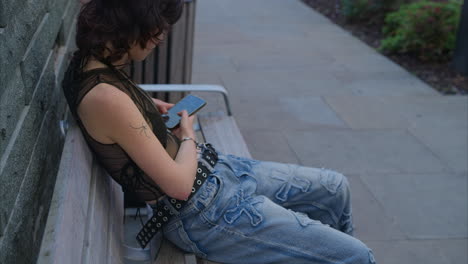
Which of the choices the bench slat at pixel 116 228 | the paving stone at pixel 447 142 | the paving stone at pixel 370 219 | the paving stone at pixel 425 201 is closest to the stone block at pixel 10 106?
the bench slat at pixel 116 228

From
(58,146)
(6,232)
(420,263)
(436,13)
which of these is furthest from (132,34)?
(436,13)

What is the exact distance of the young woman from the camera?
2029mm

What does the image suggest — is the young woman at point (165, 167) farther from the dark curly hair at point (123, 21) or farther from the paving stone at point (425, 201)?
the paving stone at point (425, 201)

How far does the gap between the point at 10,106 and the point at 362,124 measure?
13.4 ft

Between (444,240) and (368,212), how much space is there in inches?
19.5

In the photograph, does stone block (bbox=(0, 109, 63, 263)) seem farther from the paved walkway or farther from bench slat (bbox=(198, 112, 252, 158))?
the paved walkway

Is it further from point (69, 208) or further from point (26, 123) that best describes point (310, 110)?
point (69, 208)

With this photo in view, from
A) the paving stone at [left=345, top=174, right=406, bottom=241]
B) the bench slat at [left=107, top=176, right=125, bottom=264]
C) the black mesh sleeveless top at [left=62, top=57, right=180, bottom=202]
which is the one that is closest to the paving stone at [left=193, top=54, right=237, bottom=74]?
the paving stone at [left=345, top=174, right=406, bottom=241]

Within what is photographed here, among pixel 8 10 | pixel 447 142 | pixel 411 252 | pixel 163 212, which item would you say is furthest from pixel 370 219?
pixel 8 10

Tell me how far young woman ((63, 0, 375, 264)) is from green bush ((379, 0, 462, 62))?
5.45 meters

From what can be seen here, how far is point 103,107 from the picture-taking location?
6.58 feet

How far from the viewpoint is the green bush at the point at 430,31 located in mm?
7395

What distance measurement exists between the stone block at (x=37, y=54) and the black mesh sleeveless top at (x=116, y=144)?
119mm

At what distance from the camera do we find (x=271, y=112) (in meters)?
5.71
